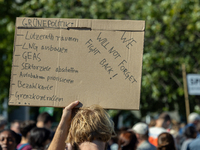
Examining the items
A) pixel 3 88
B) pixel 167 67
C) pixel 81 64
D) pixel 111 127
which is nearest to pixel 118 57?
pixel 81 64

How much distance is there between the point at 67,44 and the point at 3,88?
13.8 metres

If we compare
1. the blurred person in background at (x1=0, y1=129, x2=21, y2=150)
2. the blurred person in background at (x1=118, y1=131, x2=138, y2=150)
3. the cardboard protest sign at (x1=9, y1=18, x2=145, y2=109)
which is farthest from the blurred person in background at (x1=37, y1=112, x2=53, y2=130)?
the cardboard protest sign at (x1=9, y1=18, x2=145, y2=109)

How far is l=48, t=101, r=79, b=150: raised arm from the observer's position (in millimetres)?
2346

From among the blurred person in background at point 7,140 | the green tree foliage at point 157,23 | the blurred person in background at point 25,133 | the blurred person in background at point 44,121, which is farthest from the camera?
the green tree foliage at point 157,23

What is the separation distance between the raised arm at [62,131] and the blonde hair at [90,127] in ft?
0.61

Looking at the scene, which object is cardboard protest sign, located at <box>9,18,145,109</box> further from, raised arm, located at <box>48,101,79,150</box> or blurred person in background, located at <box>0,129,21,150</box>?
blurred person in background, located at <box>0,129,21,150</box>

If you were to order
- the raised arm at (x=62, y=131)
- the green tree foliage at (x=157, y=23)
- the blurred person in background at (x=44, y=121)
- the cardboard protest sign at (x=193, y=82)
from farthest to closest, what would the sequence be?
the green tree foliage at (x=157, y=23), the cardboard protest sign at (x=193, y=82), the blurred person in background at (x=44, y=121), the raised arm at (x=62, y=131)

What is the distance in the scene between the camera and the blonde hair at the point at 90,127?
207 centimetres

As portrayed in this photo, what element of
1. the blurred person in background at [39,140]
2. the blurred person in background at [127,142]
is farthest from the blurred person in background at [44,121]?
the blurred person in background at [127,142]

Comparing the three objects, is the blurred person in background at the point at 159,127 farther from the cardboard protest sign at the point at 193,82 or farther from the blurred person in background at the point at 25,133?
the blurred person in background at the point at 25,133

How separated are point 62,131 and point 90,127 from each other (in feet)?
1.22

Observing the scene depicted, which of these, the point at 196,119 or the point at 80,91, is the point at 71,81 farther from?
the point at 196,119

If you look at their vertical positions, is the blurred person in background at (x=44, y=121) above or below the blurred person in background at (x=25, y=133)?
above

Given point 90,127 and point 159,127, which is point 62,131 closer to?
point 90,127
